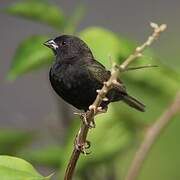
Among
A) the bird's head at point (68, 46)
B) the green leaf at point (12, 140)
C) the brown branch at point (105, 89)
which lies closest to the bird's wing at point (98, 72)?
the bird's head at point (68, 46)

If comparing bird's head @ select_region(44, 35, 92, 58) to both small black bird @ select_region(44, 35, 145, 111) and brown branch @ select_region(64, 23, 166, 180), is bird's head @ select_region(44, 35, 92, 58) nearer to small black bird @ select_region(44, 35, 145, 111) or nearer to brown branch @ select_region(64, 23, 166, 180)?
small black bird @ select_region(44, 35, 145, 111)

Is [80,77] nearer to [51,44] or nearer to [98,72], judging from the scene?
[98,72]

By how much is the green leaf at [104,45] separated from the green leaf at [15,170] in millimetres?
630

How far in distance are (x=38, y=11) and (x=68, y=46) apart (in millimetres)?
170

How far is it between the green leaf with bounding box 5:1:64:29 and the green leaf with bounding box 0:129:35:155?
1.29 feet

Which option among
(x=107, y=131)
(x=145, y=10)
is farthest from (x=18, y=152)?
(x=145, y=10)

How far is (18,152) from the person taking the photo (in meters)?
2.30

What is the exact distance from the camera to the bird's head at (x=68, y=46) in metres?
1.90

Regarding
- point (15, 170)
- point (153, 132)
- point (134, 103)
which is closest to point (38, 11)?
point (134, 103)

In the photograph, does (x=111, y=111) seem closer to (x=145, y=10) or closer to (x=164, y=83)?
(x=164, y=83)

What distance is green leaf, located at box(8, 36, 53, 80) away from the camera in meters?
1.99

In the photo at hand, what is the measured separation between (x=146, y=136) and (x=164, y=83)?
11.6 inches

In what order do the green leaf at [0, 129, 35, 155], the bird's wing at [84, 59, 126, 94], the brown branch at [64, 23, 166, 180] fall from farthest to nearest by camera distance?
1. the green leaf at [0, 129, 35, 155]
2. the bird's wing at [84, 59, 126, 94]
3. the brown branch at [64, 23, 166, 180]

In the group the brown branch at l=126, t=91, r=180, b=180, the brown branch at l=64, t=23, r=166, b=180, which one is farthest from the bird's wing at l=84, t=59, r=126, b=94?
the brown branch at l=64, t=23, r=166, b=180
